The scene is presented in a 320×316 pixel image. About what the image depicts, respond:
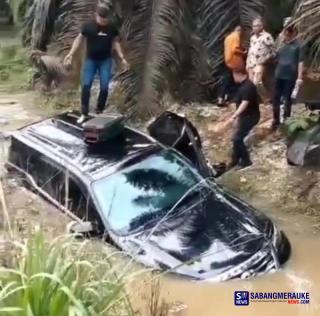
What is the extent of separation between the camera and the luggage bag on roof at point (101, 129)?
734 centimetres

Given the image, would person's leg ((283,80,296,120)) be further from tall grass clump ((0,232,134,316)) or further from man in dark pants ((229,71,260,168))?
tall grass clump ((0,232,134,316))

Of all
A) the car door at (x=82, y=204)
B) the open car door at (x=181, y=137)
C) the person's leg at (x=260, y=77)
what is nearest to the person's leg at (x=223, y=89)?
the person's leg at (x=260, y=77)

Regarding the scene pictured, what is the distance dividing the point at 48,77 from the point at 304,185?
653 cm

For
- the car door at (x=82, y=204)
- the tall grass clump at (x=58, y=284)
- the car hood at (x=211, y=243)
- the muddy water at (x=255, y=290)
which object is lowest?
the muddy water at (x=255, y=290)

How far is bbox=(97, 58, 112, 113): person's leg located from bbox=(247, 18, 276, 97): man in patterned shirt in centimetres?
192

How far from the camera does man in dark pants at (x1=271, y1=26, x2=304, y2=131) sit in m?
10.1

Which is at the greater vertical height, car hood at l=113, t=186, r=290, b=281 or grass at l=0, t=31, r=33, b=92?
car hood at l=113, t=186, r=290, b=281

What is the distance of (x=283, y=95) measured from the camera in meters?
10.7

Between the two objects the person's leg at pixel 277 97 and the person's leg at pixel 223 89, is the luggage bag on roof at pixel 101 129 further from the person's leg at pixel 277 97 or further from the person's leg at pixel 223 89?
the person's leg at pixel 223 89

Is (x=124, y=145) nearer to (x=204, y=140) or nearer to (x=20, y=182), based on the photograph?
(x=20, y=182)

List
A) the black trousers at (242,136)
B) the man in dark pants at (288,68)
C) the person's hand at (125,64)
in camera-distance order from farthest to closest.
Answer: the person's hand at (125,64)
the man in dark pants at (288,68)
the black trousers at (242,136)

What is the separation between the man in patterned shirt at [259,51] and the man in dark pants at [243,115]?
1.46 meters

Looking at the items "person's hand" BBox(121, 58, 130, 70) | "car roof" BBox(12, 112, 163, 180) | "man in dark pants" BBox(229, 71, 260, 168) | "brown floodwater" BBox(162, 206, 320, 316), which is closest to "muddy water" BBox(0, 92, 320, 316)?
"brown floodwater" BBox(162, 206, 320, 316)

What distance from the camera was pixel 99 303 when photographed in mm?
3977
